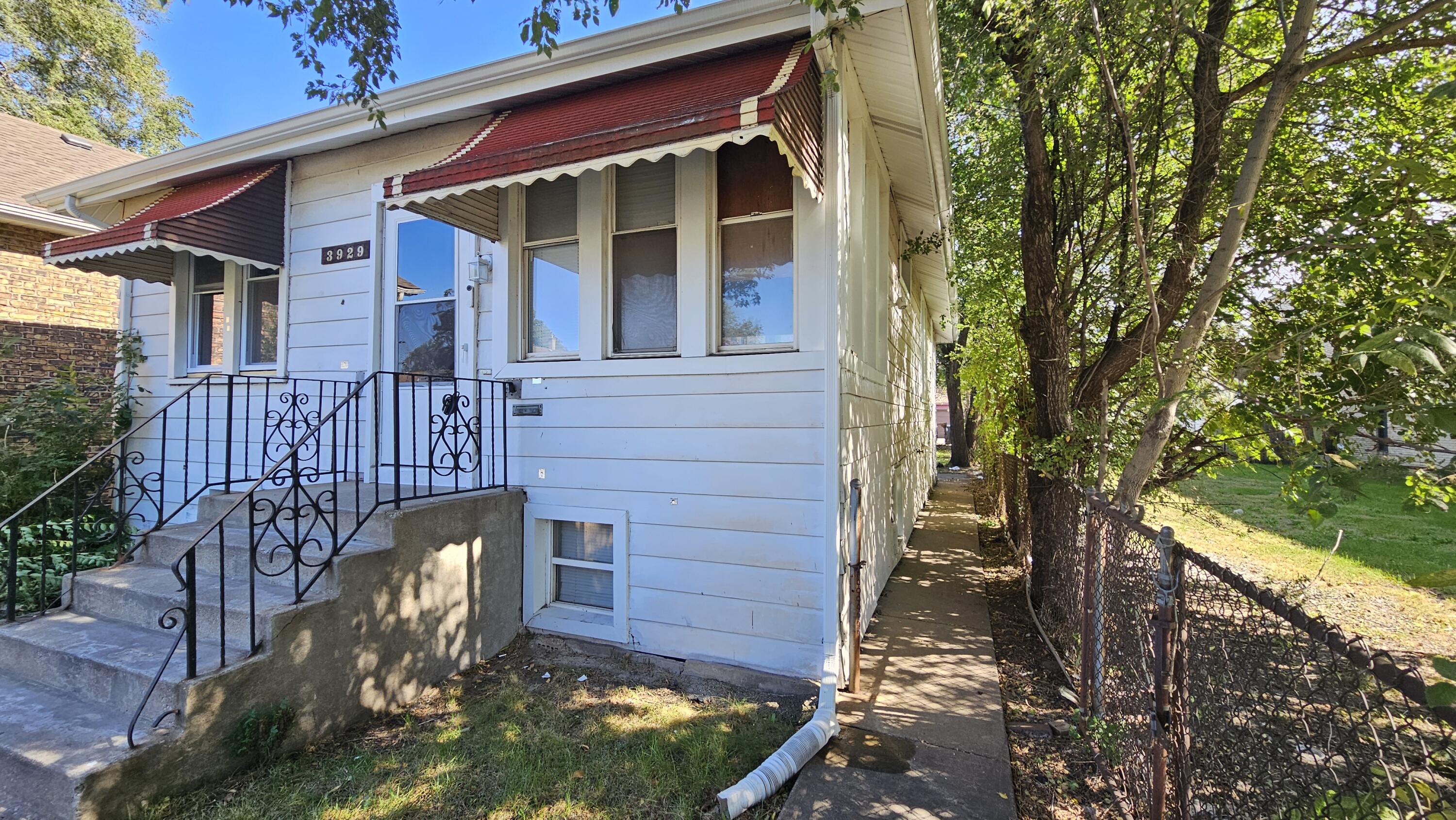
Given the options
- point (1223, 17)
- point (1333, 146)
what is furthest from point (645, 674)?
point (1333, 146)

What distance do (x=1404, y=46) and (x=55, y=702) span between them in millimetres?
7591

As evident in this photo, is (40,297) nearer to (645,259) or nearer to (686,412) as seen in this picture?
(645,259)

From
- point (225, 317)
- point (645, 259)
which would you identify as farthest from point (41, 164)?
point (645, 259)

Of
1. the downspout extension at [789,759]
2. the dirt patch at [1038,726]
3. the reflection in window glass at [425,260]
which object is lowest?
the dirt patch at [1038,726]

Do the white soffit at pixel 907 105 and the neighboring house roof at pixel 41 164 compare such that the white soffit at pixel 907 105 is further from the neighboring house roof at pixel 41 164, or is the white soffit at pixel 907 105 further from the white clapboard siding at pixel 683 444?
the neighboring house roof at pixel 41 164

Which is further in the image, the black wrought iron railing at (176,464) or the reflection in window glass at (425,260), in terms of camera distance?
the reflection in window glass at (425,260)

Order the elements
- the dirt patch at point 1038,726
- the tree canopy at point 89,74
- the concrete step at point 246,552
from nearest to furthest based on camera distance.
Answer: the dirt patch at point 1038,726 < the concrete step at point 246,552 < the tree canopy at point 89,74

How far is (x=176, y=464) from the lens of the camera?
20.6 feet

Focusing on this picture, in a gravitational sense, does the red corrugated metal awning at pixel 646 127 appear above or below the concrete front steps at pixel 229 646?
above

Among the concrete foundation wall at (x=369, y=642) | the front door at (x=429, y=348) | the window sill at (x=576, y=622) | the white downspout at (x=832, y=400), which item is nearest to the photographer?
the concrete foundation wall at (x=369, y=642)

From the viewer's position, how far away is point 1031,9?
175 inches

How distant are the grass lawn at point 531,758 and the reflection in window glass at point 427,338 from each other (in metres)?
2.58

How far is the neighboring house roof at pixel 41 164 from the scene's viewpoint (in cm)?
783

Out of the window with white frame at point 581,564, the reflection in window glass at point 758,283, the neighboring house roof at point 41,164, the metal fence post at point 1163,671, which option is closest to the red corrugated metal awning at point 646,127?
the reflection in window glass at point 758,283
